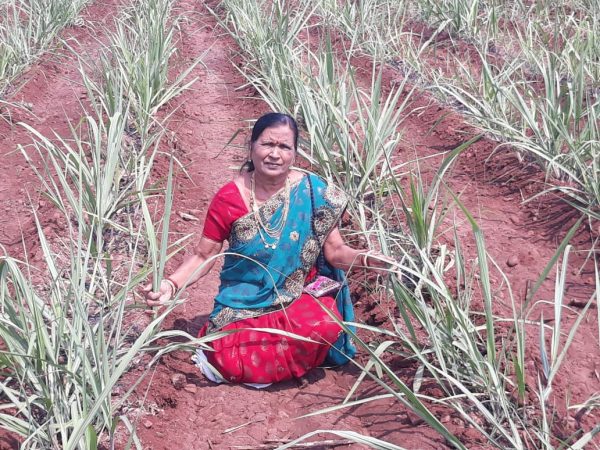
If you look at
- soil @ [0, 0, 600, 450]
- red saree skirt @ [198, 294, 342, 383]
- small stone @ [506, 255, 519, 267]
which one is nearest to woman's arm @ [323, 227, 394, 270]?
red saree skirt @ [198, 294, 342, 383]

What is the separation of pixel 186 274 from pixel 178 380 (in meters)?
0.30

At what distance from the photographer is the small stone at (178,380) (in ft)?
7.13

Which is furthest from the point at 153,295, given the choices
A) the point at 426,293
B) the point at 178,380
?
the point at 426,293

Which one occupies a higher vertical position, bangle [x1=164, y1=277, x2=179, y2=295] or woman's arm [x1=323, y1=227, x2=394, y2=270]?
woman's arm [x1=323, y1=227, x2=394, y2=270]

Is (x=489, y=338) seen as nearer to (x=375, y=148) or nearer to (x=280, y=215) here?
(x=280, y=215)

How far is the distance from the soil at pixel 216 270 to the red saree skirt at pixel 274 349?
0.17ft

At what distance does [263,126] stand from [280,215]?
0.25 metres

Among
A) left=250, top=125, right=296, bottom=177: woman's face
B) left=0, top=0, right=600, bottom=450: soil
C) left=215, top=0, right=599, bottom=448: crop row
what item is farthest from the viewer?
left=250, top=125, right=296, bottom=177: woman's face

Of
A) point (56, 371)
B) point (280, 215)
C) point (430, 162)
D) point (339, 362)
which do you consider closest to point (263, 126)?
point (280, 215)

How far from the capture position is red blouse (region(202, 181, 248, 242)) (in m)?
2.21

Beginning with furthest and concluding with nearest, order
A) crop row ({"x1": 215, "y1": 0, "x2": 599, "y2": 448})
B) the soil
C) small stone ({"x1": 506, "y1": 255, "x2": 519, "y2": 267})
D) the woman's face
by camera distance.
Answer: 1. small stone ({"x1": 506, "y1": 255, "x2": 519, "y2": 267})
2. the woman's face
3. the soil
4. crop row ({"x1": 215, "y1": 0, "x2": 599, "y2": 448})

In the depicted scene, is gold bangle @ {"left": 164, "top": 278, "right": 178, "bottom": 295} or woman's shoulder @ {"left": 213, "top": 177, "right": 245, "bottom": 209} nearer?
gold bangle @ {"left": 164, "top": 278, "right": 178, "bottom": 295}

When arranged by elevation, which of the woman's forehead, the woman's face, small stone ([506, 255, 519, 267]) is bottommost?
small stone ([506, 255, 519, 267])

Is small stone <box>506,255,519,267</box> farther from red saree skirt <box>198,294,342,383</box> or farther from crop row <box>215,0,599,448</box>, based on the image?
red saree skirt <box>198,294,342,383</box>
